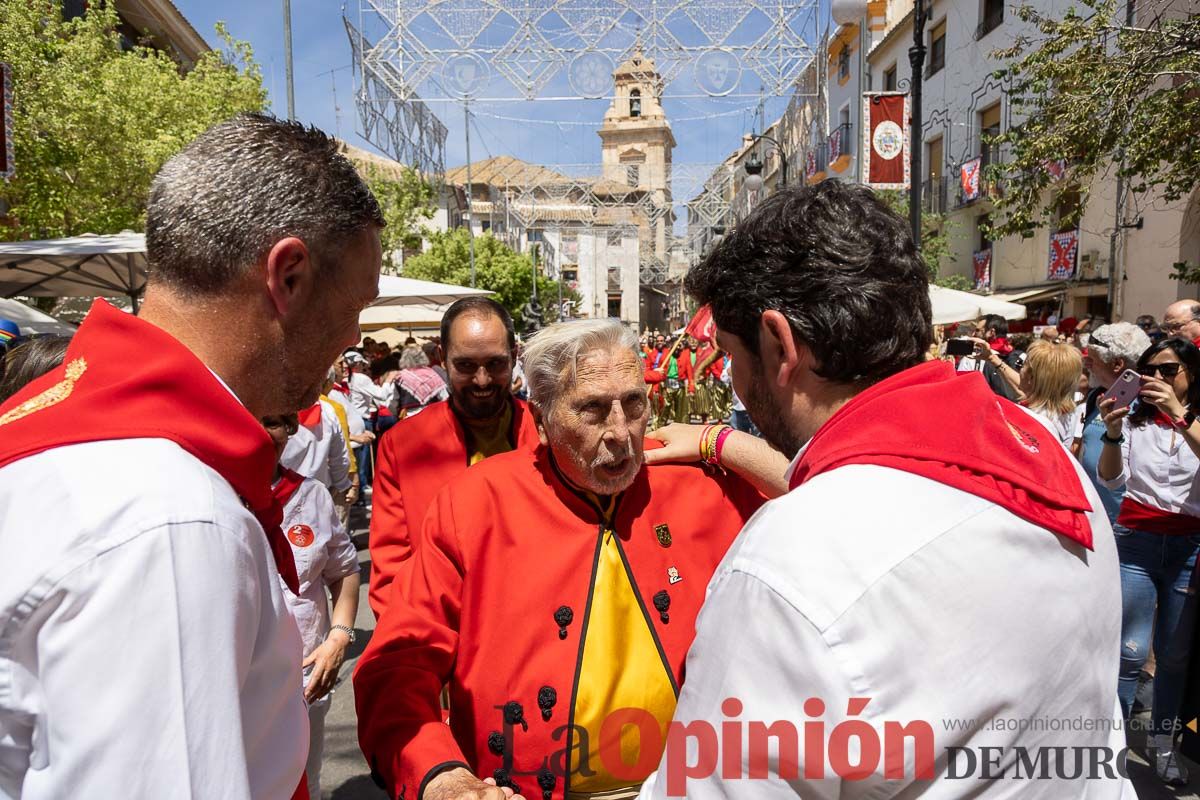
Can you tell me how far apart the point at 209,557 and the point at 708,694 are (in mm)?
661

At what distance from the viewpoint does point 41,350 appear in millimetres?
2361

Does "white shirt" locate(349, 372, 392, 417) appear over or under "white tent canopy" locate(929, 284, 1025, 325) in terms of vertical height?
under

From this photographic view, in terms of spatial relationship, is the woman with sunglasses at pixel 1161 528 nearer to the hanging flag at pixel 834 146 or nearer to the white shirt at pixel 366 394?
the white shirt at pixel 366 394

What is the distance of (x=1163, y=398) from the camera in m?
3.62

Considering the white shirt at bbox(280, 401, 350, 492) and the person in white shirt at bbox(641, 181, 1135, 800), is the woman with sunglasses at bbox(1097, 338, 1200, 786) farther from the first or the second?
the white shirt at bbox(280, 401, 350, 492)

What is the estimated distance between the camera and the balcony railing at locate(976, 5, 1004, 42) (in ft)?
72.1

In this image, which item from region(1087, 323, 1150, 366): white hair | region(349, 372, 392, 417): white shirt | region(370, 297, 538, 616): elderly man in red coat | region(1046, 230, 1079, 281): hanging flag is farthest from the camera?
region(1046, 230, 1079, 281): hanging flag

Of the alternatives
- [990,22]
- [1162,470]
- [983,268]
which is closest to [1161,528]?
[1162,470]

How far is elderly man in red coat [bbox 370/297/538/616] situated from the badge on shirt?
233mm

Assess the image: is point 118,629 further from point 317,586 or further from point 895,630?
point 317,586

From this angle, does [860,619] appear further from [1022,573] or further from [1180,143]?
[1180,143]

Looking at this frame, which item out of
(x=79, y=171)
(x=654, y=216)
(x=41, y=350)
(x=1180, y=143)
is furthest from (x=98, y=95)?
(x=654, y=216)

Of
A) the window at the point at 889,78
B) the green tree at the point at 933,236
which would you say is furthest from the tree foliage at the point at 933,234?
the window at the point at 889,78

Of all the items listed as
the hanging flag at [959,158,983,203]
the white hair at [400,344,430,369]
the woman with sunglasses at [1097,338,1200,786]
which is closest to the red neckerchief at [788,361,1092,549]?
the woman with sunglasses at [1097,338,1200,786]
